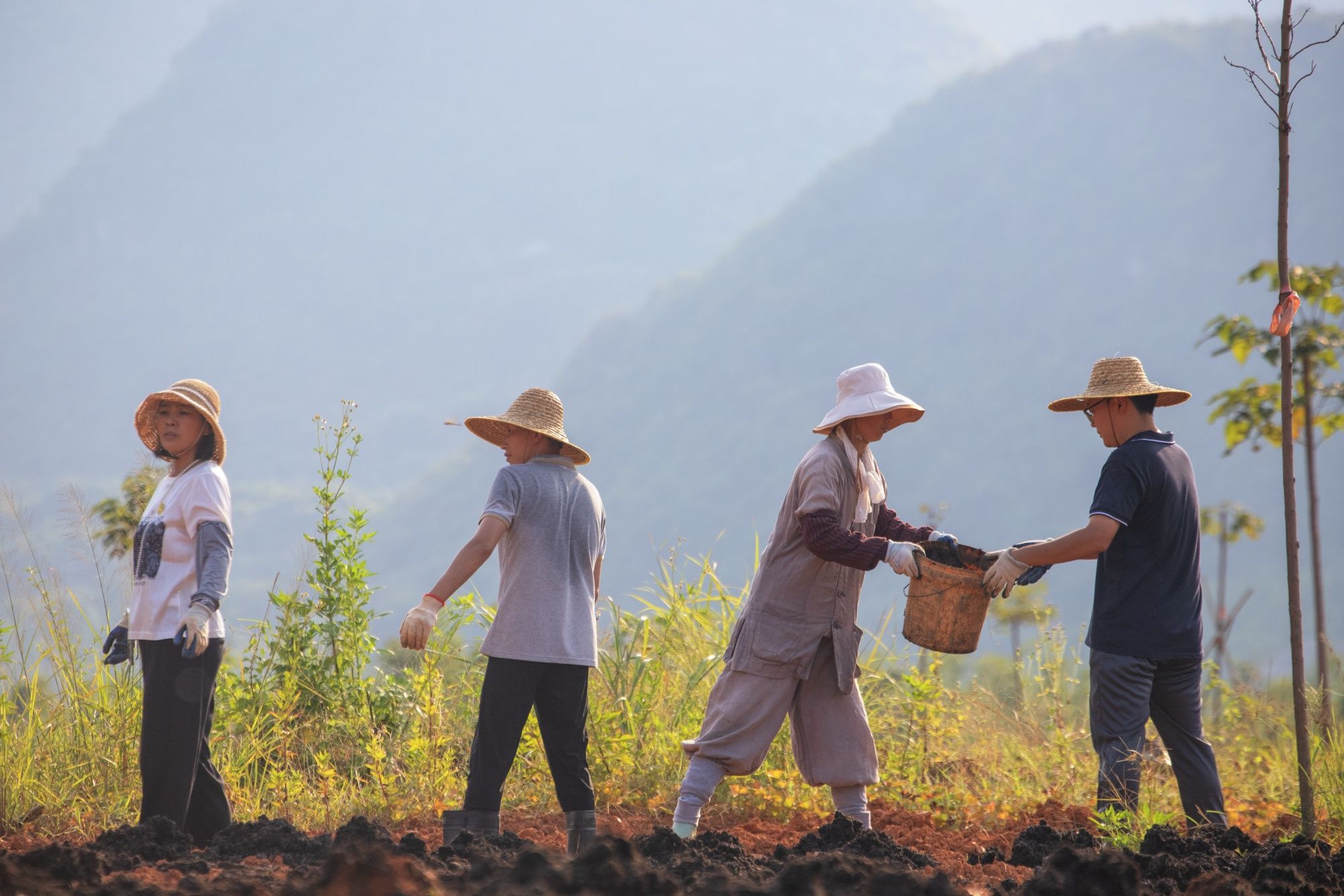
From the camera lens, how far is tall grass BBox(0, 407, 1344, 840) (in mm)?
4926

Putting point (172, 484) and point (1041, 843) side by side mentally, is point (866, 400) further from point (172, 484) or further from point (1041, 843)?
point (172, 484)

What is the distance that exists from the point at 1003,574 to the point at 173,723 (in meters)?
2.87

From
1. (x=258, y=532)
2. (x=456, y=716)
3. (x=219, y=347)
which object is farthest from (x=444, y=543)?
(x=456, y=716)

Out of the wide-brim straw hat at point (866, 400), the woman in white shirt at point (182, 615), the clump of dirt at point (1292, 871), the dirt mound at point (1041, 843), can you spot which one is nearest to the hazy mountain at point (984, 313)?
the wide-brim straw hat at point (866, 400)

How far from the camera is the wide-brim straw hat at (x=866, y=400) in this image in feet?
13.7

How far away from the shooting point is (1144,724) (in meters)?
4.09

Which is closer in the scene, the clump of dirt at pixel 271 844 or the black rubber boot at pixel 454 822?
the clump of dirt at pixel 271 844

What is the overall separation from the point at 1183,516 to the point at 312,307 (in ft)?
667

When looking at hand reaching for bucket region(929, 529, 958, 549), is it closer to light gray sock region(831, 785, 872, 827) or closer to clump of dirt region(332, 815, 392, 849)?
light gray sock region(831, 785, 872, 827)

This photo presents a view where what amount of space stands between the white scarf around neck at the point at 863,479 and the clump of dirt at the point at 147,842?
7.98 ft

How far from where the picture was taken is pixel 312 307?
197m

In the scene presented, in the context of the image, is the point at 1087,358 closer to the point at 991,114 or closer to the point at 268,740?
the point at 991,114

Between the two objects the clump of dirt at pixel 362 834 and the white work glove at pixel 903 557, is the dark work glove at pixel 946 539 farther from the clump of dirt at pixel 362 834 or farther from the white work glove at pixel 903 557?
the clump of dirt at pixel 362 834

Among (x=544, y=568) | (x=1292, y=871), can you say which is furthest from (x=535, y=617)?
(x=1292, y=871)
